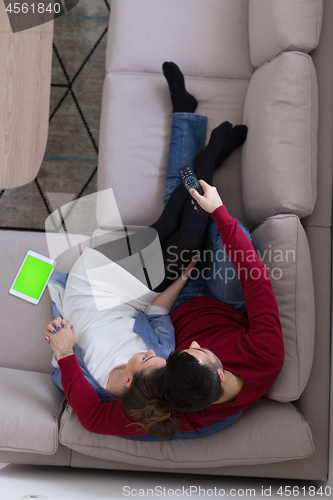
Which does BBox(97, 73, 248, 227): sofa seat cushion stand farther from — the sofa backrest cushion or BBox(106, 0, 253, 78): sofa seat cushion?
the sofa backrest cushion

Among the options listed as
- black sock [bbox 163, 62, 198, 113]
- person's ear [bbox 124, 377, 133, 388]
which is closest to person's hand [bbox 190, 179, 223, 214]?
black sock [bbox 163, 62, 198, 113]

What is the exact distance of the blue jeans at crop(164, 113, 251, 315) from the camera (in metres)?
1.27

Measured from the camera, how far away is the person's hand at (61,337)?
1176 mm

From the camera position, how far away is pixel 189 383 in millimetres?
929

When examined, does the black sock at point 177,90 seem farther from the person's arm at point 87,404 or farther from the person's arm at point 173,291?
the person's arm at point 87,404

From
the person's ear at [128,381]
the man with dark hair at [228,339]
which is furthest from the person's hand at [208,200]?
the person's ear at [128,381]

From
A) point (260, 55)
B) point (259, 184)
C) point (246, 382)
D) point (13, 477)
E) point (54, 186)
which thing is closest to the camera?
point (246, 382)

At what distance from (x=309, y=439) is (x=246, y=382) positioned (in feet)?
0.97

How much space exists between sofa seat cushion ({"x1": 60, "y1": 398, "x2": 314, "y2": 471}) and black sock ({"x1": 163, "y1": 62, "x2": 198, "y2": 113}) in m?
1.14

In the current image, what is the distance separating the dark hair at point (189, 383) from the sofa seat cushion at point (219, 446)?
10.5 inches

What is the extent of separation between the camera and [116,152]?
57.3 inches

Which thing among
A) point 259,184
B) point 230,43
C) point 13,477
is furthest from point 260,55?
point 13,477

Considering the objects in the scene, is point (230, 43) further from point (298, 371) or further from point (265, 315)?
point (298, 371)

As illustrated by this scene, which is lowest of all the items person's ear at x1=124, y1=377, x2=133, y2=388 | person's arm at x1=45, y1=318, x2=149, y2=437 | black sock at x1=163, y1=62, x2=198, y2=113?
person's arm at x1=45, y1=318, x2=149, y2=437
